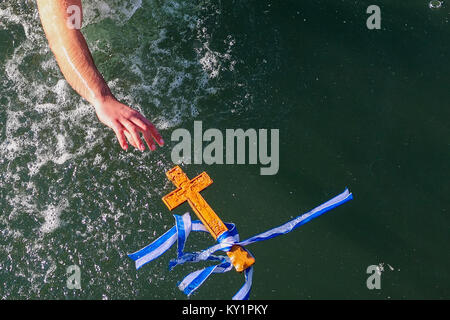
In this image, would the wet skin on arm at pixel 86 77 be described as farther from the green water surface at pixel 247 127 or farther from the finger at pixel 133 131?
the green water surface at pixel 247 127

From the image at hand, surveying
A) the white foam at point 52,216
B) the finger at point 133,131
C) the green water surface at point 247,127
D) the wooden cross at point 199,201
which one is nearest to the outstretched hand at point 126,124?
the finger at point 133,131

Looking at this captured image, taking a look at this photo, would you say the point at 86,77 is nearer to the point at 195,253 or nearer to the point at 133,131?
the point at 133,131

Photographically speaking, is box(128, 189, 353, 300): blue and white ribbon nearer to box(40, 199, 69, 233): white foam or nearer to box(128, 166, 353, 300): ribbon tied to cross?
box(128, 166, 353, 300): ribbon tied to cross

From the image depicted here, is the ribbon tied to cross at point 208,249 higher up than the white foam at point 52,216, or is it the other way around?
the white foam at point 52,216

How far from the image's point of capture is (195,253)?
11.6 feet

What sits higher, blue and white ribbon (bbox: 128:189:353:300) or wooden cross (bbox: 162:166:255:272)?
wooden cross (bbox: 162:166:255:272)

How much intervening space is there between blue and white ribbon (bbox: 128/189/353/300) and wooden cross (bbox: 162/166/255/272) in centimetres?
5

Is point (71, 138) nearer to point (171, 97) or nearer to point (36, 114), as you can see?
point (36, 114)

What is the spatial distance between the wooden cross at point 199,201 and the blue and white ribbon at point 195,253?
47 mm

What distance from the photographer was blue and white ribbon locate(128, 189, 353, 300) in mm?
3441

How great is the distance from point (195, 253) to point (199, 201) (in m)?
0.36

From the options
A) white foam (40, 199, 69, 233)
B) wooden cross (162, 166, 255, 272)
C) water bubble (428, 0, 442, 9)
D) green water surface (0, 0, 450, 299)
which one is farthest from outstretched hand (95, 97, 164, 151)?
water bubble (428, 0, 442, 9)

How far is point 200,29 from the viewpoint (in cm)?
423

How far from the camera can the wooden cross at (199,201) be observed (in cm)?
343
